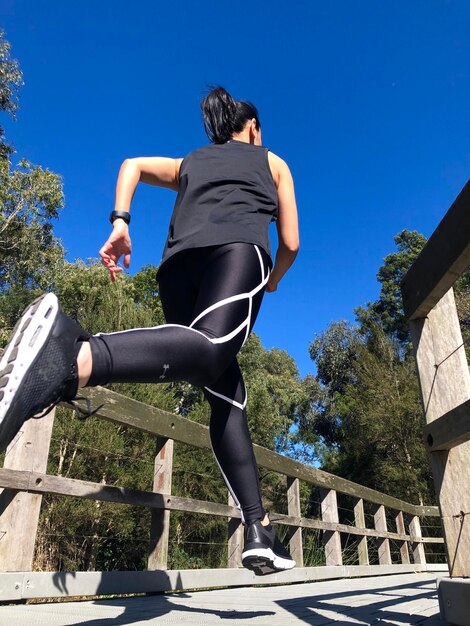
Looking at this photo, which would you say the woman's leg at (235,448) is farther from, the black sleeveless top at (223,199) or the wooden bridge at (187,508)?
the black sleeveless top at (223,199)

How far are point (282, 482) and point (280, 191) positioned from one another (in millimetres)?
15125

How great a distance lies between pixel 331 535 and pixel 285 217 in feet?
14.2

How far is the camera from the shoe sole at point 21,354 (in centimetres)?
78

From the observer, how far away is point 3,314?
14.1 meters

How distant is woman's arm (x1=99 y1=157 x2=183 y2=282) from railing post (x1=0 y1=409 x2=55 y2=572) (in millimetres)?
853

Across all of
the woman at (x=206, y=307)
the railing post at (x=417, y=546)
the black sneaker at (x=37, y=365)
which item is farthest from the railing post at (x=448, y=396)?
the railing post at (x=417, y=546)

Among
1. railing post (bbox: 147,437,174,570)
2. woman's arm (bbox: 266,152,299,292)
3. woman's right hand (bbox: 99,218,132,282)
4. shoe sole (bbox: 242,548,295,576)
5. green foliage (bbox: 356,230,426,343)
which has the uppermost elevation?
green foliage (bbox: 356,230,426,343)

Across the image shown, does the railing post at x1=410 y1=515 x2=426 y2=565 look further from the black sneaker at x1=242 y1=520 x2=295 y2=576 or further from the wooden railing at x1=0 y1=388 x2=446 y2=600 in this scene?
the black sneaker at x1=242 y1=520 x2=295 y2=576

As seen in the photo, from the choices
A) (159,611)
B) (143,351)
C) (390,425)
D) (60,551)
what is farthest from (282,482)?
(143,351)

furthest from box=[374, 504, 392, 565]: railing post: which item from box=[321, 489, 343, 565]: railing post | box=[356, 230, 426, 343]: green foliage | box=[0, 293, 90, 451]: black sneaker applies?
box=[356, 230, 426, 343]: green foliage

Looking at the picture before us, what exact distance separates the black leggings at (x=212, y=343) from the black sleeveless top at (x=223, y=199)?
4cm

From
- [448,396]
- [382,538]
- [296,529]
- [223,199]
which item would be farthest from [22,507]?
[382,538]

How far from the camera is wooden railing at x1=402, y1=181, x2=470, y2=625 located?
1.40 metres

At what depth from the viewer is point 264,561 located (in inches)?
53.0
